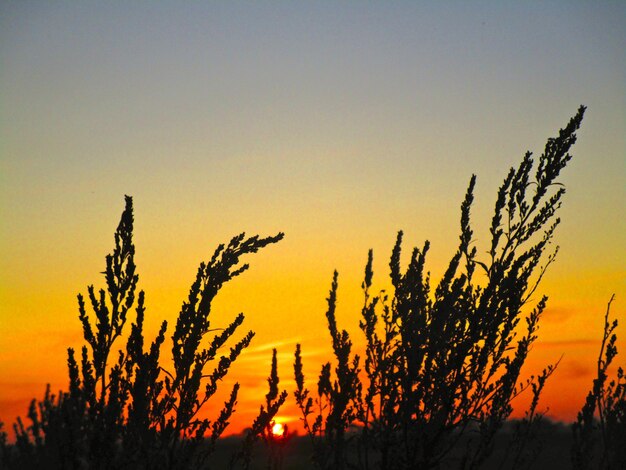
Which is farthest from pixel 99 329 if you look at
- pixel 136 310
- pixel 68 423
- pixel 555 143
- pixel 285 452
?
pixel 285 452

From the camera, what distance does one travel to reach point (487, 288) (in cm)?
783

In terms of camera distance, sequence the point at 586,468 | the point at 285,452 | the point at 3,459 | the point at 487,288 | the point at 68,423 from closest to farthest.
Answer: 1. the point at 68,423
2. the point at 487,288
3. the point at 586,468
4. the point at 285,452
5. the point at 3,459

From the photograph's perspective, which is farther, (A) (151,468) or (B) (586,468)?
(B) (586,468)

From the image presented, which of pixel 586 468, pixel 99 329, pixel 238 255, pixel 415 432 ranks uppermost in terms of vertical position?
pixel 238 255

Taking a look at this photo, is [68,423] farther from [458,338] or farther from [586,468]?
[586,468]

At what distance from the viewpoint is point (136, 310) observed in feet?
26.3

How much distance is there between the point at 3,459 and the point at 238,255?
1246 centimetres

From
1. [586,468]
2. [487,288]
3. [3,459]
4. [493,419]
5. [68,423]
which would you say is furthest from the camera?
[3,459]

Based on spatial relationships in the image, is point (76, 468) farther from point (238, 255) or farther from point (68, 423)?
point (238, 255)

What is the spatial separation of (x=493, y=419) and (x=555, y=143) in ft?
11.4

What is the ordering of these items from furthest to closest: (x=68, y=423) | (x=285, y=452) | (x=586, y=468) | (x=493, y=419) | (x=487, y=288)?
(x=285, y=452)
(x=586, y=468)
(x=493, y=419)
(x=487, y=288)
(x=68, y=423)

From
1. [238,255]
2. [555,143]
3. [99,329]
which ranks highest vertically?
[555,143]

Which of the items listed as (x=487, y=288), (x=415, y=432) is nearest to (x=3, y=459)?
(x=415, y=432)

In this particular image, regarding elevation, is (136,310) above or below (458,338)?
above
